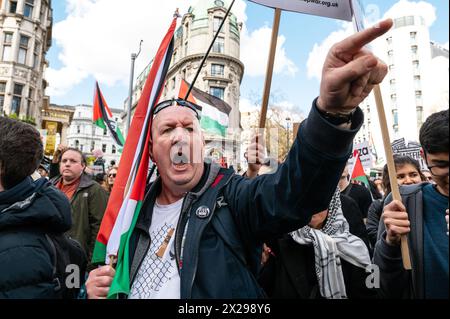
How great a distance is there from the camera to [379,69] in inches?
40.7

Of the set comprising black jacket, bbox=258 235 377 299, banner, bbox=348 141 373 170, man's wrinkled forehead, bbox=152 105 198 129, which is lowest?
black jacket, bbox=258 235 377 299

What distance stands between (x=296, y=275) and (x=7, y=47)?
34.0 meters

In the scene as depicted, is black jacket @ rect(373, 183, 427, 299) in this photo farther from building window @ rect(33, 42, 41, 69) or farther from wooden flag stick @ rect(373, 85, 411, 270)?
building window @ rect(33, 42, 41, 69)

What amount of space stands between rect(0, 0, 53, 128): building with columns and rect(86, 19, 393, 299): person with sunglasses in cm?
2930

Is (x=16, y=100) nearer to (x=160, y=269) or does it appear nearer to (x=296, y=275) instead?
(x=296, y=275)

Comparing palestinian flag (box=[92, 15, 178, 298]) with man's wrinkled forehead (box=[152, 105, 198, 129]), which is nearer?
palestinian flag (box=[92, 15, 178, 298])

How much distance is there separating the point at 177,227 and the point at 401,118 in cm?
131

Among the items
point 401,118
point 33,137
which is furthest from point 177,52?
point 401,118

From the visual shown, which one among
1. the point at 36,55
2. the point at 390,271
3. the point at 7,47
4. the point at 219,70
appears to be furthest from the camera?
A: the point at 36,55

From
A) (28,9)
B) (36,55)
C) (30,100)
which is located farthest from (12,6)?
(30,100)

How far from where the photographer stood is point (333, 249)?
7.43 ft

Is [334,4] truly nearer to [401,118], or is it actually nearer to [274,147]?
[401,118]

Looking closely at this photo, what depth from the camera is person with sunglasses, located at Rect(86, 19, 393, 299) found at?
1.06 meters

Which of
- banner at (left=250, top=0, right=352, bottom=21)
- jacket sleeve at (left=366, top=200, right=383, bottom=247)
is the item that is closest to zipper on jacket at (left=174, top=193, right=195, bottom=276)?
banner at (left=250, top=0, right=352, bottom=21)
